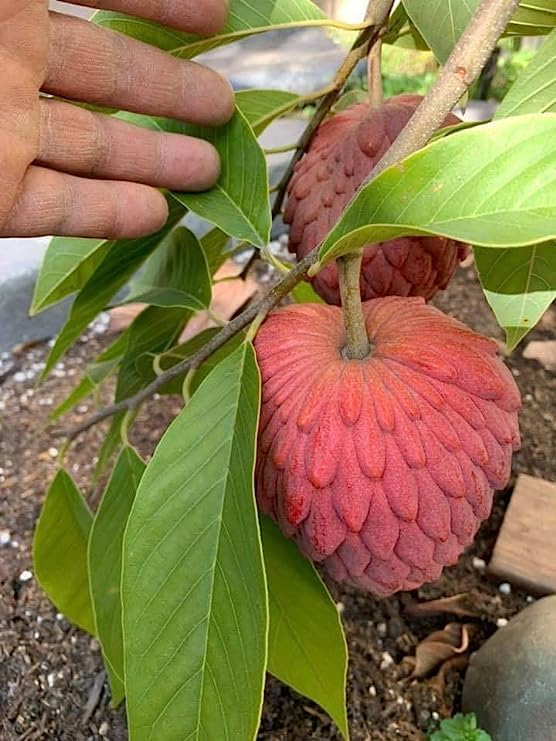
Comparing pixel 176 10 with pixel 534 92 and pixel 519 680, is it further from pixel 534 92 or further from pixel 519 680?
pixel 519 680

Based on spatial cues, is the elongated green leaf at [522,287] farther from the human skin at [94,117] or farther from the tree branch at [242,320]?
the human skin at [94,117]

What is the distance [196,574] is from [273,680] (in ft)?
1.80

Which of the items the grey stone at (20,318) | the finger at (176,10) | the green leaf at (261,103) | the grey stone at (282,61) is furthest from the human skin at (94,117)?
the grey stone at (282,61)

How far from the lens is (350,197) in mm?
828

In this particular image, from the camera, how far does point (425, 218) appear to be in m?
0.56

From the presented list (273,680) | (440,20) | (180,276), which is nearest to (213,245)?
(180,276)

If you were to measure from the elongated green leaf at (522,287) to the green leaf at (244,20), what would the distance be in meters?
0.29

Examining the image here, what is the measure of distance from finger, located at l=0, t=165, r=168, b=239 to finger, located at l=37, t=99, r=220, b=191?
2 centimetres

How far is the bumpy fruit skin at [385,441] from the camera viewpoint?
67 centimetres

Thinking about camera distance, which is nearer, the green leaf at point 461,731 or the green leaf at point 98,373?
the green leaf at point 461,731

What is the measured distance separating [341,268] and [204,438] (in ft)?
0.58

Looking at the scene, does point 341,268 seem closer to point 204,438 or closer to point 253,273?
point 204,438

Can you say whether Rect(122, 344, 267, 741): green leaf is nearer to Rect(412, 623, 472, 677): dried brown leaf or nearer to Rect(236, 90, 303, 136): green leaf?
Rect(236, 90, 303, 136): green leaf

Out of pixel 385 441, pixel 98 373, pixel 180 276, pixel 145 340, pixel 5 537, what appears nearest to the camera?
pixel 385 441
